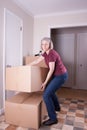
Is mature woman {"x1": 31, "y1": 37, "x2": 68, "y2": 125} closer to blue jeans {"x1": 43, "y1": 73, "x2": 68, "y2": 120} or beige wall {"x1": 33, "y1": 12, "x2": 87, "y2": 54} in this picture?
blue jeans {"x1": 43, "y1": 73, "x2": 68, "y2": 120}

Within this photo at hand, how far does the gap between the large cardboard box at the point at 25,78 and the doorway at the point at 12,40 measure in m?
0.51

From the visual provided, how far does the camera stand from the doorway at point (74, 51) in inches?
197

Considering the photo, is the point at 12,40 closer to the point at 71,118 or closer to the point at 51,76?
the point at 51,76

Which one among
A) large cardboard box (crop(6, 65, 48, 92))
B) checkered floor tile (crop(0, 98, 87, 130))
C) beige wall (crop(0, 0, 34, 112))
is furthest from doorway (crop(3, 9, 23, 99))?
checkered floor tile (crop(0, 98, 87, 130))

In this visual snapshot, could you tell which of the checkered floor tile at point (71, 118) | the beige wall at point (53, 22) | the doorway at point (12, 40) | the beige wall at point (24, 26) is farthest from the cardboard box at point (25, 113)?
the beige wall at point (53, 22)

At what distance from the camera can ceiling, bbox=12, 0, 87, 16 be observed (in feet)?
10.1

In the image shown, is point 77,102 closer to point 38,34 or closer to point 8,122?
point 8,122

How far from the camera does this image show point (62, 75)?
7.57 feet

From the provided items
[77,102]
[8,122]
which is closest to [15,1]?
[8,122]

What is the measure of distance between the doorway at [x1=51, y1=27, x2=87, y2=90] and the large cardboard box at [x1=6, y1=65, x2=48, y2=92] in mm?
3004

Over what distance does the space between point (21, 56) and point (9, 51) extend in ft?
1.76

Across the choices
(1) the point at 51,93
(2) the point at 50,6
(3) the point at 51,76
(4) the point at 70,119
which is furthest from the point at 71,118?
(2) the point at 50,6

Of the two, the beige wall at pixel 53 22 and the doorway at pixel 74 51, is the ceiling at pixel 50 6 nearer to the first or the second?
the beige wall at pixel 53 22

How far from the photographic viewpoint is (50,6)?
3326mm
